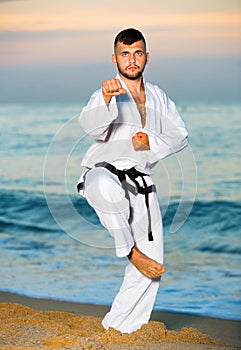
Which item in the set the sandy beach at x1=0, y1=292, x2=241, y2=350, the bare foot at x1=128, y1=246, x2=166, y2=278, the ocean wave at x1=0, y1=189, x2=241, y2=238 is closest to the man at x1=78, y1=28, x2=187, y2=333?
the bare foot at x1=128, y1=246, x2=166, y2=278

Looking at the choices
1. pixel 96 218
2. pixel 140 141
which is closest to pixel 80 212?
pixel 96 218

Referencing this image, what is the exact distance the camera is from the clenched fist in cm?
373

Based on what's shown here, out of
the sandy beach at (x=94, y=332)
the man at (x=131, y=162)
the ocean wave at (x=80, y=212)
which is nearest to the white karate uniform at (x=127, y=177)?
the man at (x=131, y=162)

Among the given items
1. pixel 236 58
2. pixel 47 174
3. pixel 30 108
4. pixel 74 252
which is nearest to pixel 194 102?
pixel 236 58

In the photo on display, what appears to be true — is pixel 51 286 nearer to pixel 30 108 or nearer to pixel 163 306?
pixel 163 306

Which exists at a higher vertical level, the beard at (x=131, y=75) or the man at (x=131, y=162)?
the beard at (x=131, y=75)

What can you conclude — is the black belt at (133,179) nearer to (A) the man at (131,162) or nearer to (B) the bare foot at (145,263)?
(A) the man at (131,162)

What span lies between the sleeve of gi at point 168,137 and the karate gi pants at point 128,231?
0.21 meters

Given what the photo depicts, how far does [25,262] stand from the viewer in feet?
24.9

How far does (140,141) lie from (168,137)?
7.8 inches

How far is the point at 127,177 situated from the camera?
12.8ft

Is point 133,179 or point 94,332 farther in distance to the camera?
point 94,332

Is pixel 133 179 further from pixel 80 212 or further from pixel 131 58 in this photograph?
pixel 80 212

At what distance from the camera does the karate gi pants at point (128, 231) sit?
12.3 ft
